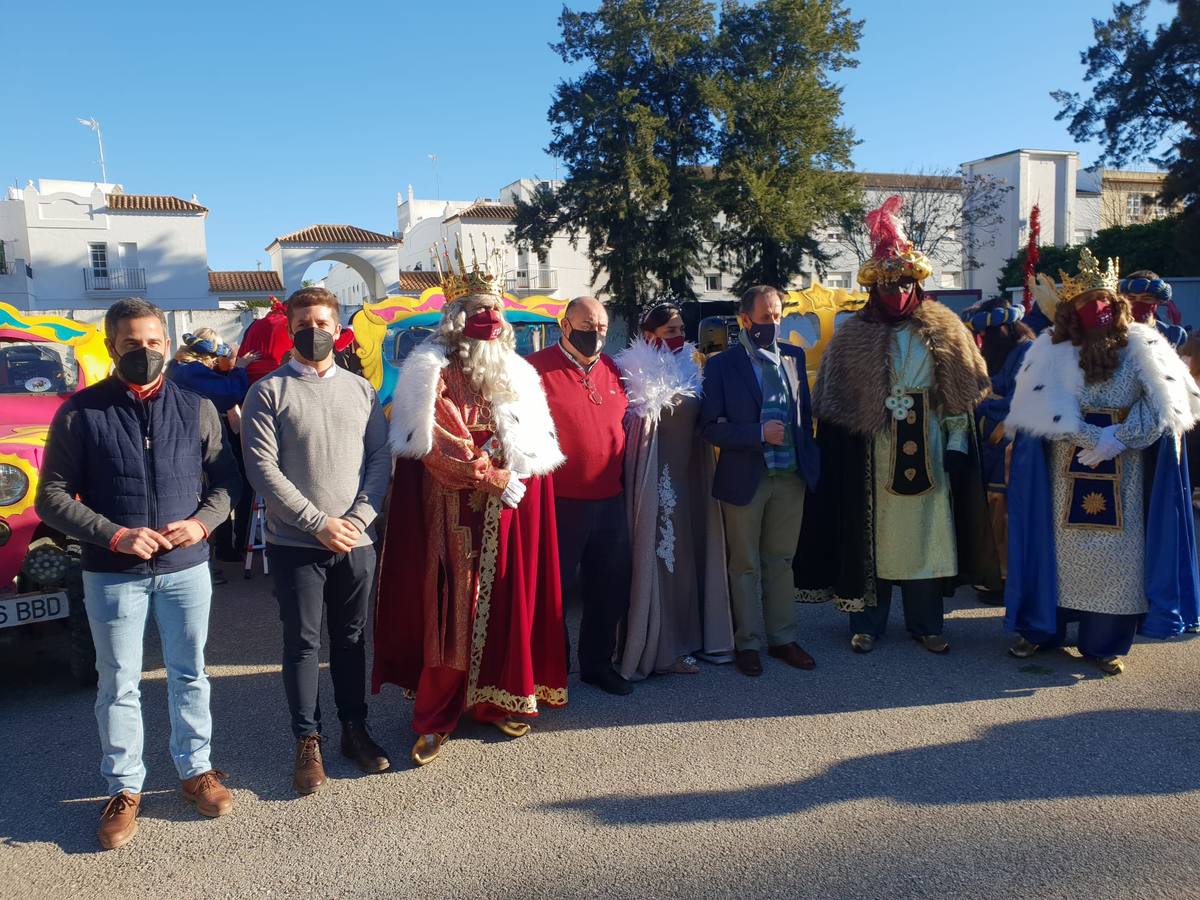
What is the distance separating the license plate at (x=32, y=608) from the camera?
430cm

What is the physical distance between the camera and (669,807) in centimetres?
344

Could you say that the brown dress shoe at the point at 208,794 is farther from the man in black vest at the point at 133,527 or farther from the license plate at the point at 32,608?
the license plate at the point at 32,608

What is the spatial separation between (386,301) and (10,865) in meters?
6.69

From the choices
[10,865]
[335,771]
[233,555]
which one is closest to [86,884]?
[10,865]

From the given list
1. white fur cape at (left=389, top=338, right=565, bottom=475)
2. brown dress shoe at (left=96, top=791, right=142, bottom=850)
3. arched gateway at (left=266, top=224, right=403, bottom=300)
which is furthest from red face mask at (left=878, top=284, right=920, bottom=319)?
arched gateway at (left=266, top=224, right=403, bottom=300)

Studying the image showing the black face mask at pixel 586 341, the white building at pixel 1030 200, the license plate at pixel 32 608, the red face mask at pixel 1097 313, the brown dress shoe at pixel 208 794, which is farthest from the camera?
the white building at pixel 1030 200

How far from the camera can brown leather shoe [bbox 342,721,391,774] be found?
12.4ft

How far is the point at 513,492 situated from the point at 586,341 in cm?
93

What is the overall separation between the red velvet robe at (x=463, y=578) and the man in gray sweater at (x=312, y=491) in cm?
30

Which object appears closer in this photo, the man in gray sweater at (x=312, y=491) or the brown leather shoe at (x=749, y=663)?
the man in gray sweater at (x=312, y=491)

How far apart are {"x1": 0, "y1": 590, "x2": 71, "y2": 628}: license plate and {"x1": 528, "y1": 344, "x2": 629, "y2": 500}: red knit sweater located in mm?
2456

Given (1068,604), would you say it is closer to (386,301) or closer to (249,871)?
(249,871)

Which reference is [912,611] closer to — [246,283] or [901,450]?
[901,450]

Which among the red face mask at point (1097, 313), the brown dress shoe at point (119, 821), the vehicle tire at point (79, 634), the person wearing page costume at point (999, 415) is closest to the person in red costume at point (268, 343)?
the vehicle tire at point (79, 634)
